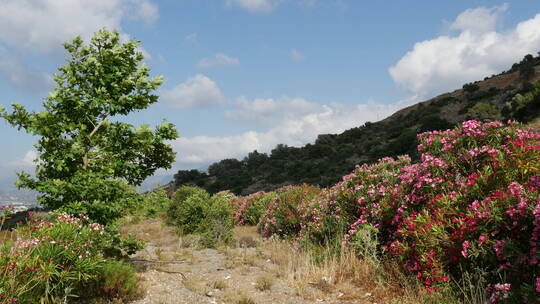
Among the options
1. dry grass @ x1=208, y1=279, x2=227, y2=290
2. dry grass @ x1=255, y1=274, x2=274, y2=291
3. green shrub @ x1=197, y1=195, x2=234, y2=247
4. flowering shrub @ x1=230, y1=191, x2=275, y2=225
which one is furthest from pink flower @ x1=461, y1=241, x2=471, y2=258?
flowering shrub @ x1=230, y1=191, x2=275, y2=225

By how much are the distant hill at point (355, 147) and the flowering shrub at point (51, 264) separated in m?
28.5

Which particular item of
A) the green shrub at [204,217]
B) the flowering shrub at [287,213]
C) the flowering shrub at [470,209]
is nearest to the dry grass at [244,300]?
the flowering shrub at [470,209]

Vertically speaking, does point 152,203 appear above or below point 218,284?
above

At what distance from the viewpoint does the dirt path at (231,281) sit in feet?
20.8

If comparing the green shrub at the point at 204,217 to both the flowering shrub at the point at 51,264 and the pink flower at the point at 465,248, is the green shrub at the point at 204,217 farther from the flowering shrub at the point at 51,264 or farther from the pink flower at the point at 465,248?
the pink flower at the point at 465,248

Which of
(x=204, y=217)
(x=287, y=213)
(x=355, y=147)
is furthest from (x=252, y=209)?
(x=355, y=147)

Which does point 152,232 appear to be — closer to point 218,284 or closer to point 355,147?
point 218,284

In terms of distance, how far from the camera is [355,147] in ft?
156

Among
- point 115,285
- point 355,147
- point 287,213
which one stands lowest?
point 115,285

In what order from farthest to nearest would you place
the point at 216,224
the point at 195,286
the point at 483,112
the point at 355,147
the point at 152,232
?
the point at 355,147 < the point at 483,112 < the point at 152,232 < the point at 216,224 < the point at 195,286

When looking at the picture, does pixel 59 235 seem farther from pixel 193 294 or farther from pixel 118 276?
pixel 193 294

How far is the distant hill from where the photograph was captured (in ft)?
123

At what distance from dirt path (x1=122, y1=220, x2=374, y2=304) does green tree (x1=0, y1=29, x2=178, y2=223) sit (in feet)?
5.94

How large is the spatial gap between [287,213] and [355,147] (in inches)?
1423
